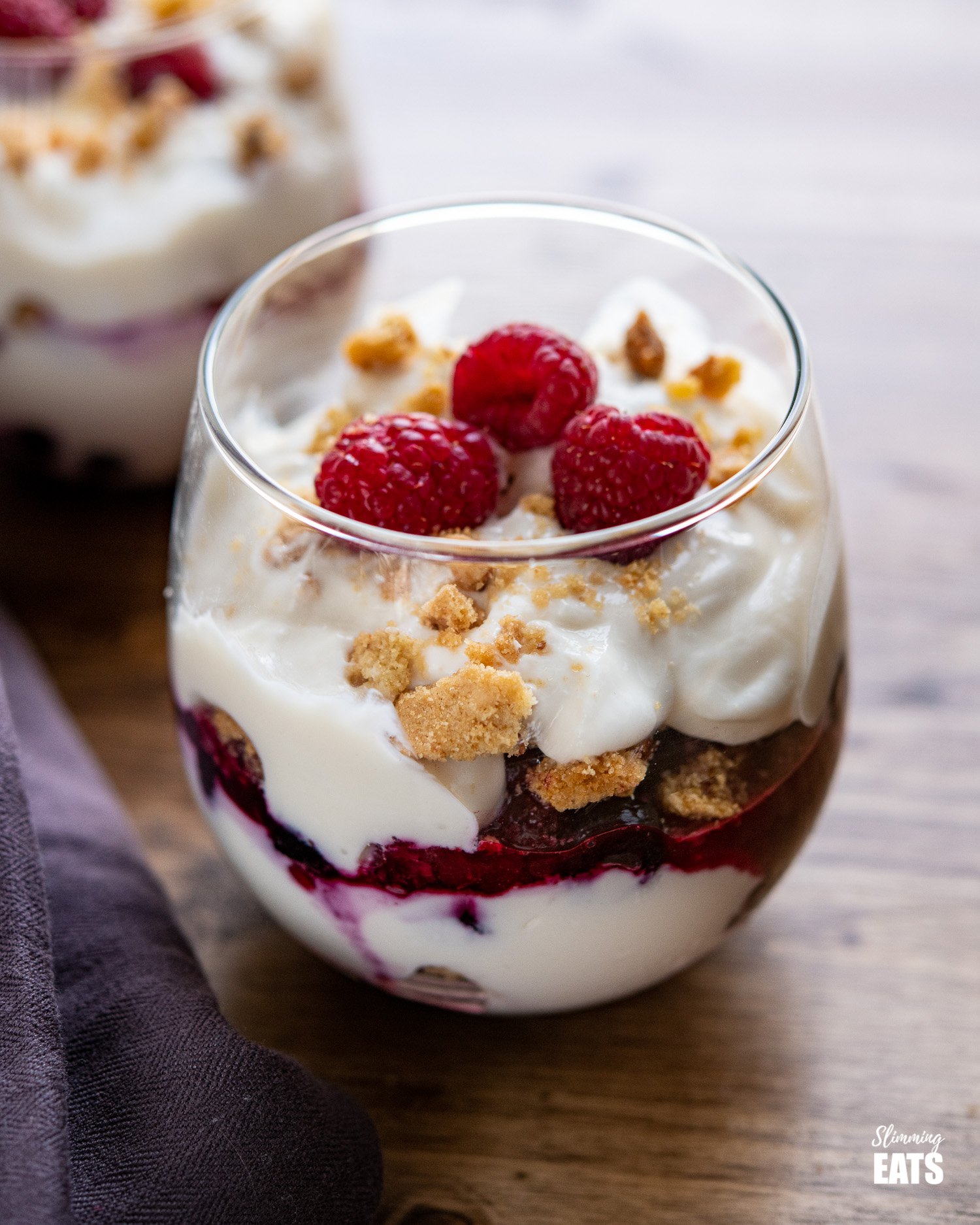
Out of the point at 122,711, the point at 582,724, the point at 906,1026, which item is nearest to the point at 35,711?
the point at 122,711

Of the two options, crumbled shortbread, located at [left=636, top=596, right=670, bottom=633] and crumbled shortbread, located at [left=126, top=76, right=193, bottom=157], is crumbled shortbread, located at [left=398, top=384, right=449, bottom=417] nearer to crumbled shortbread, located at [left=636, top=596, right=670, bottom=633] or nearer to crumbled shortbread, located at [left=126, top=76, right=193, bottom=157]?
crumbled shortbread, located at [left=636, top=596, right=670, bottom=633]

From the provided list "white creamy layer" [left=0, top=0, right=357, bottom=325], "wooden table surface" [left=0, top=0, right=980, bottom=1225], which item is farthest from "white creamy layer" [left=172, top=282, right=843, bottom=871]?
"white creamy layer" [left=0, top=0, right=357, bottom=325]

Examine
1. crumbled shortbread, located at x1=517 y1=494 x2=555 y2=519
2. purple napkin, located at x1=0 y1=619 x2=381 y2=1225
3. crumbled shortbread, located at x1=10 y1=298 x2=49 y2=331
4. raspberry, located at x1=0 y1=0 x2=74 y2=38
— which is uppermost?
raspberry, located at x1=0 y1=0 x2=74 y2=38

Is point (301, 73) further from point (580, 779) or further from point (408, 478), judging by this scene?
point (580, 779)

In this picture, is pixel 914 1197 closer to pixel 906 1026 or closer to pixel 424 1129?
pixel 906 1026

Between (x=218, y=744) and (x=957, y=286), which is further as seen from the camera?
(x=957, y=286)

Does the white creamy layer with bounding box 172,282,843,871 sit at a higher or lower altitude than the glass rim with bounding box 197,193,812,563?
lower
